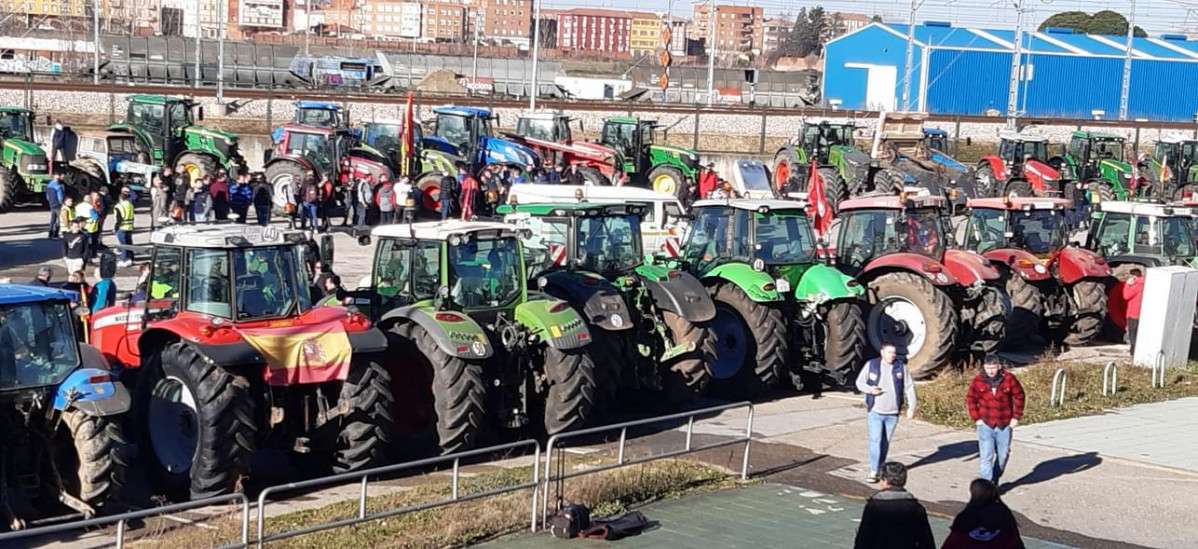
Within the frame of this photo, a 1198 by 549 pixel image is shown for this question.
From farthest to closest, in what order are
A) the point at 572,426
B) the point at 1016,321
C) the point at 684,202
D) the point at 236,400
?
the point at 684,202, the point at 1016,321, the point at 572,426, the point at 236,400

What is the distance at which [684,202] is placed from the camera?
119 ft

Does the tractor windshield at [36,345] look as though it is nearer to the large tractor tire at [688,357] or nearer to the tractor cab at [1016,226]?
the large tractor tire at [688,357]

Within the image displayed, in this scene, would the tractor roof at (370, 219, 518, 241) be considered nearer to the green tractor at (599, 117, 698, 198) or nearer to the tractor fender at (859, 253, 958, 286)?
the tractor fender at (859, 253, 958, 286)

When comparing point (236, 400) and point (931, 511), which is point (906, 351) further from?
point (236, 400)

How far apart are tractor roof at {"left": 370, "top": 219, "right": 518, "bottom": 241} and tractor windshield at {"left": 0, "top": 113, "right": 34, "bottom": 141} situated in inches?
775

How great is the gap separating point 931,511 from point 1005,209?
34.5 feet

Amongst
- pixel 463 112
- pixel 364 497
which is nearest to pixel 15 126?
pixel 463 112

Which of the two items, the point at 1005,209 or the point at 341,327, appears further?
the point at 1005,209

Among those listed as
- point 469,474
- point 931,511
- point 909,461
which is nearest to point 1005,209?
point 909,461

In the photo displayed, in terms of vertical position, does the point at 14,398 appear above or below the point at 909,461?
above

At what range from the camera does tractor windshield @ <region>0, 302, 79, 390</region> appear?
38.6ft

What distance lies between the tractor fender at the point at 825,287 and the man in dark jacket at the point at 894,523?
8.87m

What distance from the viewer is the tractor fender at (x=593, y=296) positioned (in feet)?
52.0

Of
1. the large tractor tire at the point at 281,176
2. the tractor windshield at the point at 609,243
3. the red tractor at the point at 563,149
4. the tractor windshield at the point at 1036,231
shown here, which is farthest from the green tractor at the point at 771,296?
the red tractor at the point at 563,149
